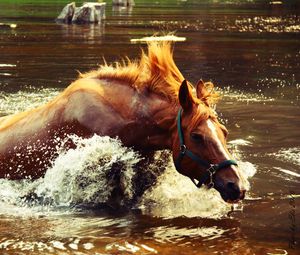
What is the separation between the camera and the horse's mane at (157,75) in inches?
316

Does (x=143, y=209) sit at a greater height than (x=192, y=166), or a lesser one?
lesser

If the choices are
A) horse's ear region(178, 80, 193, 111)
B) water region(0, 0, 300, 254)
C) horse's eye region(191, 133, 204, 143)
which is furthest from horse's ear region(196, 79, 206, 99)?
water region(0, 0, 300, 254)

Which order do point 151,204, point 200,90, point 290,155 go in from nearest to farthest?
point 200,90, point 151,204, point 290,155

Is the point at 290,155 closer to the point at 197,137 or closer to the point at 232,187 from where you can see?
the point at 197,137

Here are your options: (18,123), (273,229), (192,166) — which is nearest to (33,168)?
(18,123)

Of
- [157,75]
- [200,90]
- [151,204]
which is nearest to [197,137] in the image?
[200,90]

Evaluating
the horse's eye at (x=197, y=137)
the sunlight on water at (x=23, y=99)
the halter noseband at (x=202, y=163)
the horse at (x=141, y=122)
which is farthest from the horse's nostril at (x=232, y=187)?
the sunlight on water at (x=23, y=99)

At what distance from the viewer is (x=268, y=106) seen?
15.6 m

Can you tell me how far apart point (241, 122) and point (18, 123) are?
5856 millimetres

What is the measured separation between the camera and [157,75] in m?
8.14

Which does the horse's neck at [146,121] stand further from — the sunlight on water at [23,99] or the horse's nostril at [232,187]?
the sunlight on water at [23,99]

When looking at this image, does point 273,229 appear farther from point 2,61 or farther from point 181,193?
point 2,61

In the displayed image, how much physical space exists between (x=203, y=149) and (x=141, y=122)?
0.90 meters

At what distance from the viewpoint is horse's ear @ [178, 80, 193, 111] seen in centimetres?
753
